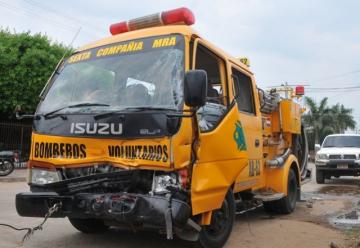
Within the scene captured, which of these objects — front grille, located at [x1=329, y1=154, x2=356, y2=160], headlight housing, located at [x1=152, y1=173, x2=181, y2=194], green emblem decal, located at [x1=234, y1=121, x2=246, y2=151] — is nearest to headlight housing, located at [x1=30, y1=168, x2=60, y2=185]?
headlight housing, located at [x1=152, y1=173, x2=181, y2=194]

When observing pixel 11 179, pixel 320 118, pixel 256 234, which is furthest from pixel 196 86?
pixel 320 118

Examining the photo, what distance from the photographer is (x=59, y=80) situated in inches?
241

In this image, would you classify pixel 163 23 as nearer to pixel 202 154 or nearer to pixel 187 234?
pixel 202 154

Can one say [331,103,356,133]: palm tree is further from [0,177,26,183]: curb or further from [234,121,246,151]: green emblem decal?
[234,121,246,151]: green emblem decal

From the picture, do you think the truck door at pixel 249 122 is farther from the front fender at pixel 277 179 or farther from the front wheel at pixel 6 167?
the front wheel at pixel 6 167

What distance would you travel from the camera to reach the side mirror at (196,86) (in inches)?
192

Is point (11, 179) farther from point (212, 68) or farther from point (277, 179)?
point (212, 68)

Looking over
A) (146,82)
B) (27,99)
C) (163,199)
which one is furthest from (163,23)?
(27,99)

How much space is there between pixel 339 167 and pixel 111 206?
1307 centimetres

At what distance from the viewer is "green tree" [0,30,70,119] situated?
72.8ft

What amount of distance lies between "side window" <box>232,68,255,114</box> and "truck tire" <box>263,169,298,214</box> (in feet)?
7.11

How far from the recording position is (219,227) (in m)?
6.02

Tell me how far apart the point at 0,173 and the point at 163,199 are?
47.8 feet

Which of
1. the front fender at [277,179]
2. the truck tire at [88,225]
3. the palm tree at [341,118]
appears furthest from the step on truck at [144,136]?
the palm tree at [341,118]
